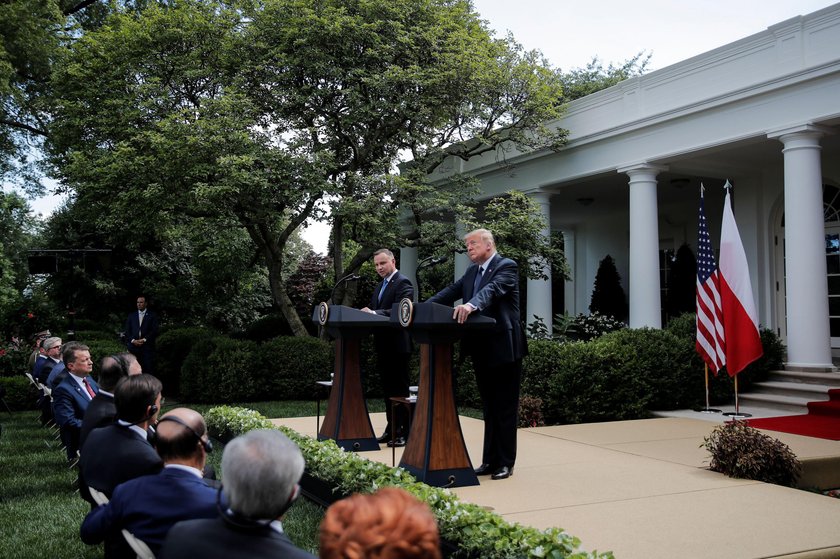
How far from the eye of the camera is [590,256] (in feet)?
71.0

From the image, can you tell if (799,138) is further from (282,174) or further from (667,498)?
(282,174)

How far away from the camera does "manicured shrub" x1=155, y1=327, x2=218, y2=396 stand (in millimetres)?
16484

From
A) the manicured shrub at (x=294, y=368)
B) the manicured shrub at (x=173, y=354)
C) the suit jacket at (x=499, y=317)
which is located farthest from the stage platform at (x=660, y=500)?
the manicured shrub at (x=173, y=354)

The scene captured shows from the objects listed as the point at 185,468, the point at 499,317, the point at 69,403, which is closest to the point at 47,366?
the point at 69,403

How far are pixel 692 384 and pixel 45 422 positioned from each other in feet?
32.1

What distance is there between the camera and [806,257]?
11.0 metres

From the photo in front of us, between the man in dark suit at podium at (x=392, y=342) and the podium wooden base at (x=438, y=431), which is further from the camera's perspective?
the man in dark suit at podium at (x=392, y=342)

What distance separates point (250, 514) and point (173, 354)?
15.4m

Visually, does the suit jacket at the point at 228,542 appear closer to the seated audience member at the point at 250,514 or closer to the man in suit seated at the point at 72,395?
the seated audience member at the point at 250,514

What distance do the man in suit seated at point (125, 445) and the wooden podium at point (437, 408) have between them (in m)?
2.09

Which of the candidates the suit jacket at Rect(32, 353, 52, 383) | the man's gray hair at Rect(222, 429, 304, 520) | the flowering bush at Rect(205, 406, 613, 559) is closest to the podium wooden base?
the flowering bush at Rect(205, 406, 613, 559)

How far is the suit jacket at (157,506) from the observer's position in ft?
8.83

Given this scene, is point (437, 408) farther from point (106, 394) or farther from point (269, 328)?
point (269, 328)

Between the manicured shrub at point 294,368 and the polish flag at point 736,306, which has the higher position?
the polish flag at point 736,306
